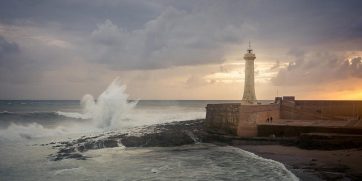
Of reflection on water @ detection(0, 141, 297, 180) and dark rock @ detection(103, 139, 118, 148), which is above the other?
dark rock @ detection(103, 139, 118, 148)

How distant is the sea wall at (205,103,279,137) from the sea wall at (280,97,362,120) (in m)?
1.99

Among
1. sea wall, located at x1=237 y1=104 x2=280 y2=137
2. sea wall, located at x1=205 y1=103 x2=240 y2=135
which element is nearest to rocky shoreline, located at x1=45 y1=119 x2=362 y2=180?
sea wall, located at x1=205 y1=103 x2=240 y2=135

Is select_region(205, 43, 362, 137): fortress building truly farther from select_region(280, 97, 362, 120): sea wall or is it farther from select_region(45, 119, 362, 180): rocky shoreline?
select_region(45, 119, 362, 180): rocky shoreline

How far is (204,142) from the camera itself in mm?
19203

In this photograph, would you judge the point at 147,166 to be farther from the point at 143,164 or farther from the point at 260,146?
the point at 260,146

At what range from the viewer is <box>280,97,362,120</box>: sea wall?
925 inches

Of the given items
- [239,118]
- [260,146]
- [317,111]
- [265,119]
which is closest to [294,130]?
[260,146]

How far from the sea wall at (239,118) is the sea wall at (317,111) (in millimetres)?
1990

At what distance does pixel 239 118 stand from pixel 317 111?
10.3 m

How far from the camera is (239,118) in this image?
18703mm

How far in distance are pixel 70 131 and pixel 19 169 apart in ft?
45.9

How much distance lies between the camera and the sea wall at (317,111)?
23.5 metres

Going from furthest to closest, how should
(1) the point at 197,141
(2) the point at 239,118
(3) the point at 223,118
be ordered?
(3) the point at 223,118
(1) the point at 197,141
(2) the point at 239,118

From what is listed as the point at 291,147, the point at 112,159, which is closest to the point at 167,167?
the point at 112,159
